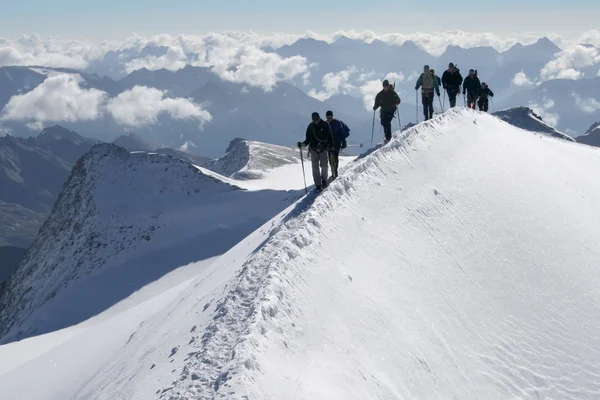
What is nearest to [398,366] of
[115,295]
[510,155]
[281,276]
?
[281,276]

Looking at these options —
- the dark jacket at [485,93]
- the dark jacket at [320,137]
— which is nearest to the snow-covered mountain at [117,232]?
the dark jacket at [485,93]

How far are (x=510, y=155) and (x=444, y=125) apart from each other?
13.0ft

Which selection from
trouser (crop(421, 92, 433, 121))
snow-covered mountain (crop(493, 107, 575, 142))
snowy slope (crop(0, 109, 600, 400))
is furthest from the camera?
snow-covered mountain (crop(493, 107, 575, 142))

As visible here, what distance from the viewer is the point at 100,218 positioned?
56625 millimetres

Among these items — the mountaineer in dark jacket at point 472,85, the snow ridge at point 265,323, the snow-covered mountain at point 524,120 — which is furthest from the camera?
A: the snow-covered mountain at point 524,120

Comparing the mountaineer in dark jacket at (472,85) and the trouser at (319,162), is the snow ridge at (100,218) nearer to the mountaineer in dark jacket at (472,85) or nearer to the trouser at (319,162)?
the mountaineer in dark jacket at (472,85)

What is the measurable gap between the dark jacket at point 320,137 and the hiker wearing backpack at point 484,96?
20735 millimetres

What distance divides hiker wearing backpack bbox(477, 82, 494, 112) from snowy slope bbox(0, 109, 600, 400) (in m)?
12.6

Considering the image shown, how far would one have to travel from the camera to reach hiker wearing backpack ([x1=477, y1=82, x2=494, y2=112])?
130 feet

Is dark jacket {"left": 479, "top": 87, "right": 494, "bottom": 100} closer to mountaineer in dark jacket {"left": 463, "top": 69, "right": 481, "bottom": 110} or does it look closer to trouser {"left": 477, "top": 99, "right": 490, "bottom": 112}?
trouser {"left": 477, "top": 99, "right": 490, "bottom": 112}

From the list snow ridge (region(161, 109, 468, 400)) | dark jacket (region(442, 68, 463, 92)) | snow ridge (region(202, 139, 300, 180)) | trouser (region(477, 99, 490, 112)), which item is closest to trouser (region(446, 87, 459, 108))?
dark jacket (region(442, 68, 463, 92))

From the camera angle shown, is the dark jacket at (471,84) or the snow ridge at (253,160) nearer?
the dark jacket at (471,84)

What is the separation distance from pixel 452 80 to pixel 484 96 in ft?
20.0

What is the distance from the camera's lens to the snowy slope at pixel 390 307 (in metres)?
13.1
